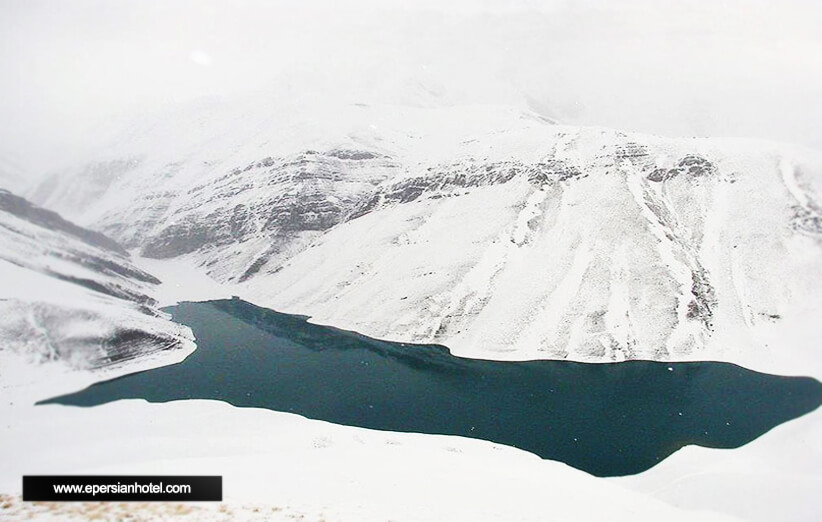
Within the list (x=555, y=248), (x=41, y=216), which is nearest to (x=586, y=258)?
(x=555, y=248)

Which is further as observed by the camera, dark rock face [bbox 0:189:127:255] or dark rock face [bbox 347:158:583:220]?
dark rock face [bbox 347:158:583:220]

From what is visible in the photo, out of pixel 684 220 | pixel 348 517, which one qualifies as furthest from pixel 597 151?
pixel 348 517

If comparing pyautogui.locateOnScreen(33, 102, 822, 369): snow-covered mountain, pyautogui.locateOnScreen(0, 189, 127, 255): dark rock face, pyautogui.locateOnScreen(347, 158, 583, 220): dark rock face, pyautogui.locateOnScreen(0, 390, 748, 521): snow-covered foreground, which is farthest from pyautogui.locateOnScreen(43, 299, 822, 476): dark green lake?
pyautogui.locateOnScreen(347, 158, 583, 220): dark rock face

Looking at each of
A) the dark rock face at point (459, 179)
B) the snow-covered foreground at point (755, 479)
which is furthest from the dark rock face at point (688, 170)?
the snow-covered foreground at point (755, 479)

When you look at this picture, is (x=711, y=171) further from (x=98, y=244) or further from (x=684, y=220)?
(x=98, y=244)

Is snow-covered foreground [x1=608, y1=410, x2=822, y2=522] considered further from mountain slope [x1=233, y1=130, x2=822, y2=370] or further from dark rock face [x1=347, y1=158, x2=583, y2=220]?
dark rock face [x1=347, y1=158, x2=583, y2=220]

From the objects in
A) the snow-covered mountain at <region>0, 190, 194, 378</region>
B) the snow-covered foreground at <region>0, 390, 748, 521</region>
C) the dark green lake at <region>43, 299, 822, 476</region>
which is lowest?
the dark green lake at <region>43, 299, 822, 476</region>
